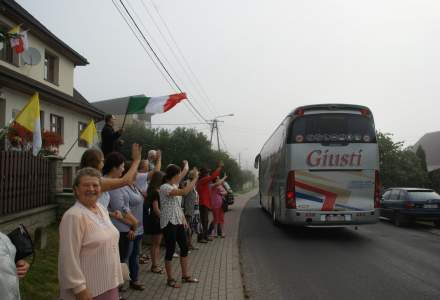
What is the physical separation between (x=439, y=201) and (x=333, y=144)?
19.3 ft

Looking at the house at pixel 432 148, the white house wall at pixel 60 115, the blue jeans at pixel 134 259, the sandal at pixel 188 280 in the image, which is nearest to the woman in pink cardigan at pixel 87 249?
the blue jeans at pixel 134 259

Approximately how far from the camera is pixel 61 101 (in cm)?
2084

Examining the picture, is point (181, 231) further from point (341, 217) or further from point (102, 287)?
point (341, 217)

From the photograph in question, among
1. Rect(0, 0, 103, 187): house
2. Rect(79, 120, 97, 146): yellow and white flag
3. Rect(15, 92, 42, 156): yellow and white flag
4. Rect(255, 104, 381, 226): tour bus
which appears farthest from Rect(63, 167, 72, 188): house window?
Rect(255, 104, 381, 226): tour bus

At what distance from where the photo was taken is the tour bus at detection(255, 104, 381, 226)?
11.5 meters

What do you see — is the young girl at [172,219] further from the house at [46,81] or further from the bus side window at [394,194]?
the bus side window at [394,194]

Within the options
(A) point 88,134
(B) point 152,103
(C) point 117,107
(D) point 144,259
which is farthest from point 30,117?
(C) point 117,107

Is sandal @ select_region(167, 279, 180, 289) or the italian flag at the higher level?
the italian flag

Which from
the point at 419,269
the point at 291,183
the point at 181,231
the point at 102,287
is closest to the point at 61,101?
the point at 291,183

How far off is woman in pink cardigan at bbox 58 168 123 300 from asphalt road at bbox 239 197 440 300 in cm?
327

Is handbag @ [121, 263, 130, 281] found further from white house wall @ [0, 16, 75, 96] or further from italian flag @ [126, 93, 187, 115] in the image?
white house wall @ [0, 16, 75, 96]

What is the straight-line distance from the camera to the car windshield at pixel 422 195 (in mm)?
15156

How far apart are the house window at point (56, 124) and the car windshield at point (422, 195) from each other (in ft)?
53.9

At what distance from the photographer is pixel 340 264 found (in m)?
8.35
